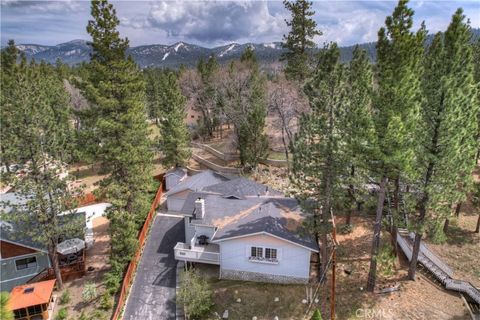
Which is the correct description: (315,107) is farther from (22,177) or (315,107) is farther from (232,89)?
(232,89)

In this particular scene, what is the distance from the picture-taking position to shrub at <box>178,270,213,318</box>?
18.4 meters

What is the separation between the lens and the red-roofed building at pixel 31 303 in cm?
1917

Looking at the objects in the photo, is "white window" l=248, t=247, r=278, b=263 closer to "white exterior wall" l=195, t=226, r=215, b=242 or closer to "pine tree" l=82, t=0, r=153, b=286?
"white exterior wall" l=195, t=226, r=215, b=242

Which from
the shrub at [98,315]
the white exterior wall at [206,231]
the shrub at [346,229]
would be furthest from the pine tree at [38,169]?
the shrub at [346,229]

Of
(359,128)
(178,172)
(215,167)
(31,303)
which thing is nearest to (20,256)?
(31,303)

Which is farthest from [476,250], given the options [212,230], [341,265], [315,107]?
[212,230]

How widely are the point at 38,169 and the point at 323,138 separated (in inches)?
722

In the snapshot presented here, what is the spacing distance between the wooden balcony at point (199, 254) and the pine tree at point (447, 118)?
13.0 metres

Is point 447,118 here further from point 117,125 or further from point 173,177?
point 173,177

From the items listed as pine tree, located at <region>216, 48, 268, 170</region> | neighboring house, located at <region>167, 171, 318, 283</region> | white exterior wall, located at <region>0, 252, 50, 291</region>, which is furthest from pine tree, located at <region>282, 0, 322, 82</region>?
white exterior wall, located at <region>0, 252, 50, 291</region>

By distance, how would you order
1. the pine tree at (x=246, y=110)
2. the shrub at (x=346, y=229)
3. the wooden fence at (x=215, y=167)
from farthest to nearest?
the wooden fence at (x=215, y=167) → the pine tree at (x=246, y=110) → the shrub at (x=346, y=229)

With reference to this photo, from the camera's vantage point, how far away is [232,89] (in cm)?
4494

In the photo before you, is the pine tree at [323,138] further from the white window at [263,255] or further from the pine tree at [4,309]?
the pine tree at [4,309]

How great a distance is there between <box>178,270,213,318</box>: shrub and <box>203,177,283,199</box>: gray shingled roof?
852 centimetres
